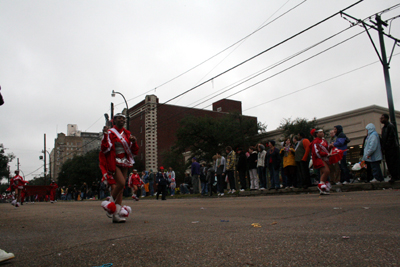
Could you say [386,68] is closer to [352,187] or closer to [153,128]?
[352,187]

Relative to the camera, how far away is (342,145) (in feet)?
36.7

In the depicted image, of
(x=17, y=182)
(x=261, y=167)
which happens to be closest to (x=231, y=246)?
(x=261, y=167)

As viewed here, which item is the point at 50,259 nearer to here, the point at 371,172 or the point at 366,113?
the point at 371,172

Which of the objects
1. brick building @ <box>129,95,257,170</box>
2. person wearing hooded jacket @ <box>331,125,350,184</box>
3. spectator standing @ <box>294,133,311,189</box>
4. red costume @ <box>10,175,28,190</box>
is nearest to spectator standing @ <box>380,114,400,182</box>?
person wearing hooded jacket @ <box>331,125,350,184</box>

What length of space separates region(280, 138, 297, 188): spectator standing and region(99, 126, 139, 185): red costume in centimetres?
801

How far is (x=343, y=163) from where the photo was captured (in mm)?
11734

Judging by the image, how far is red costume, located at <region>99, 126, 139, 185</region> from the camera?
5.41 meters

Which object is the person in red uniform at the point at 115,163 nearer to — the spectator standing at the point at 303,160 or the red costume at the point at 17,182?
the spectator standing at the point at 303,160

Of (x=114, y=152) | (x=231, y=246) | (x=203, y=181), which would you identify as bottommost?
(x=231, y=246)

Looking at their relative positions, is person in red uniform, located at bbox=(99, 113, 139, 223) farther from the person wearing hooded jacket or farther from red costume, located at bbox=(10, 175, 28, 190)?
red costume, located at bbox=(10, 175, 28, 190)

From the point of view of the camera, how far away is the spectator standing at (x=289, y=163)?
Answer: 41.1 ft

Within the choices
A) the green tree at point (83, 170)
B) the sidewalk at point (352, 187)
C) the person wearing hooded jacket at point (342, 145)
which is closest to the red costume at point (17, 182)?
the sidewalk at point (352, 187)

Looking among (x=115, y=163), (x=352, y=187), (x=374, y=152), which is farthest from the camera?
(x=352, y=187)

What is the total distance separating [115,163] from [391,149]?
852 cm
